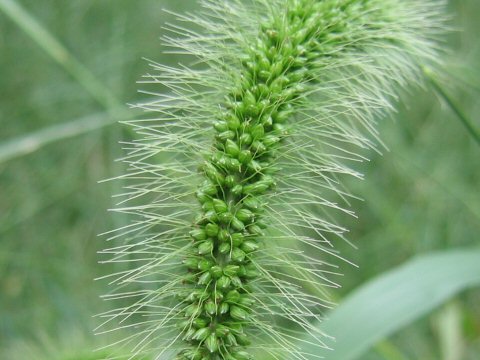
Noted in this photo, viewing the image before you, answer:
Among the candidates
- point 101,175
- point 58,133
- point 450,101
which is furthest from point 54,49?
point 450,101

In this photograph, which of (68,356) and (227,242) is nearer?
(227,242)

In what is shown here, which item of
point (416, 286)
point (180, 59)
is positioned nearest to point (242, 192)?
point (416, 286)

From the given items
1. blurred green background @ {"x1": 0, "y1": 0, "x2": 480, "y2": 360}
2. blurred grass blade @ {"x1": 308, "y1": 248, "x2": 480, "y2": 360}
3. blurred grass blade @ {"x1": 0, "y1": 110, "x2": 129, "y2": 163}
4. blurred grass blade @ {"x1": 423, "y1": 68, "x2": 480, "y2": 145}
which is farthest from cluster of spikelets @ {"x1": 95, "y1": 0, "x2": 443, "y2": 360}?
blurred green background @ {"x1": 0, "y1": 0, "x2": 480, "y2": 360}

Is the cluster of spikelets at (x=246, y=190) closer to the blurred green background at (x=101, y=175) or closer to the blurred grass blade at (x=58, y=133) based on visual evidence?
the blurred grass blade at (x=58, y=133)

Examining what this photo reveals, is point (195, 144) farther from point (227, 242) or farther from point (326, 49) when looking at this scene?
point (326, 49)

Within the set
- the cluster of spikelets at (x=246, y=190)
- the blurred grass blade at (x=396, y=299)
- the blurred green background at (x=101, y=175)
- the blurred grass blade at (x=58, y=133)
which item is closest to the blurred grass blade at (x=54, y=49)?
the blurred grass blade at (x=58, y=133)
